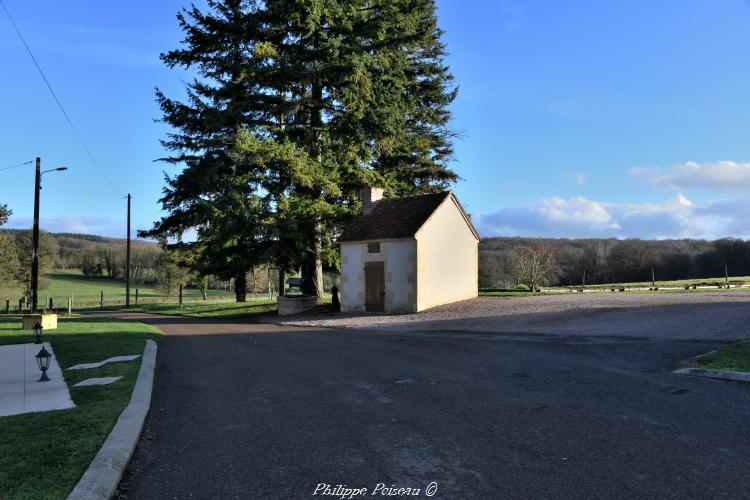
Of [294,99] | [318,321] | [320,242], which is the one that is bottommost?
[318,321]

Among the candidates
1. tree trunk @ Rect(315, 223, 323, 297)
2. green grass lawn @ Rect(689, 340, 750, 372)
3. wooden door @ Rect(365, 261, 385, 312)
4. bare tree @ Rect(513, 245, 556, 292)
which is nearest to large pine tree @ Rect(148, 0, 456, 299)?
tree trunk @ Rect(315, 223, 323, 297)

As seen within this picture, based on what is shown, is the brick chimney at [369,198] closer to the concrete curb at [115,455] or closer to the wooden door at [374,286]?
the wooden door at [374,286]

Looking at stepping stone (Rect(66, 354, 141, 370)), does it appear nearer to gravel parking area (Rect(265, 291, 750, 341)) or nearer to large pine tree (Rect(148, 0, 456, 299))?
gravel parking area (Rect(265, 291, 750, 341))

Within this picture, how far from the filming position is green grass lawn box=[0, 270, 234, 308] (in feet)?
191

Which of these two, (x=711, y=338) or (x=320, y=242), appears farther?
(x=320, y=242)

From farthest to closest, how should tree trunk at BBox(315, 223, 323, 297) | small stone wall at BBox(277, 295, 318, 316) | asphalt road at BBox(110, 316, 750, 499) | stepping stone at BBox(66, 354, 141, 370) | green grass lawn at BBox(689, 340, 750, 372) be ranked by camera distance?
tree trunk at BBox(315, 223, 323, 297)
small stone wall at BBox(277, 295, 318, 316)
stepping stone at BBox(66, 354, 141, 370)
green grass lawn at BBox(689, 340, 750, 372)
asphalt road at BBox(110, 316, 750, 499)

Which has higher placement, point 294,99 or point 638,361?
point 294,99

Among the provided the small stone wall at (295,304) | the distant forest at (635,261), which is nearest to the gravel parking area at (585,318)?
the small stone wall at (295,304)

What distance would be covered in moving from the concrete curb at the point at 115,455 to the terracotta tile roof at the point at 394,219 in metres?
17.2

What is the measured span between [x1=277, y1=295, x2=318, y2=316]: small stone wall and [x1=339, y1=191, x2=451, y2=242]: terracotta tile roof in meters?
4.31

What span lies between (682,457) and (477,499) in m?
2.21

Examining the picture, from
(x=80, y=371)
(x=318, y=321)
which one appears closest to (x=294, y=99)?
(x=318, y=321)

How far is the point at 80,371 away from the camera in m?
A: 9.57

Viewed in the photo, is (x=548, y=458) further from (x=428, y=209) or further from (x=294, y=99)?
(x=294, y=99)
